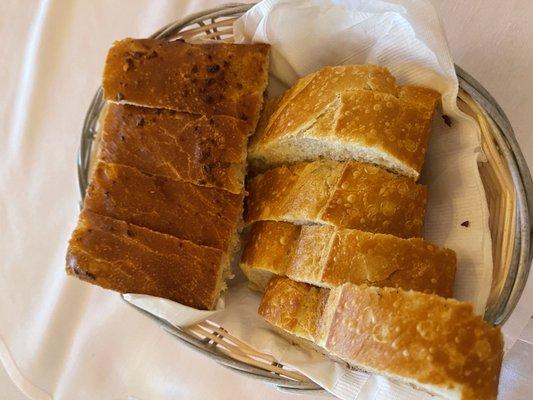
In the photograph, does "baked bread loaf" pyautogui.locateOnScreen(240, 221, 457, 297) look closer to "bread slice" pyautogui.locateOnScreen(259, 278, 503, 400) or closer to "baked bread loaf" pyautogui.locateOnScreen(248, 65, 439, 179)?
"bread slice" pyautogui.locateOnScreen(259, 278, 503, 400)

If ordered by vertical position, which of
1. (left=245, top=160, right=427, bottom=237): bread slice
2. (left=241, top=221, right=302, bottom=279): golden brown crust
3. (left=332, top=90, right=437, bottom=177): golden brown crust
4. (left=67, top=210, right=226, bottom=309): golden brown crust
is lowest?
(left=67, top=210, right=226, bottom=309): golden brown crust

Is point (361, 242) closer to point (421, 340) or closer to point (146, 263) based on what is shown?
point (421, 340)

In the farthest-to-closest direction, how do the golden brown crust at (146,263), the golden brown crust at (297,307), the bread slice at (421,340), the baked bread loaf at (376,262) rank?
the golden brown crust at (146,263), the golden brown crust at (297,307), the baked bread loaf at (376,262), the bread slice at (421,340)

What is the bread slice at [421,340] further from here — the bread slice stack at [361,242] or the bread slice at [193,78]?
the bread slice at [193,78]

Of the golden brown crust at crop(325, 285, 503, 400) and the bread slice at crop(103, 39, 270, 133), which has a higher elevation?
the bread slice at crop(103, 39, 270, 133)

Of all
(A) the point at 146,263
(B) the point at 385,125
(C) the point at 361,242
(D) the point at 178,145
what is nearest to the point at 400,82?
(B) the point at 385,125

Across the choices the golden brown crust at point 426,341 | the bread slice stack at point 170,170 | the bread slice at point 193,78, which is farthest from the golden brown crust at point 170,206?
the golden brown crust at point 426,341

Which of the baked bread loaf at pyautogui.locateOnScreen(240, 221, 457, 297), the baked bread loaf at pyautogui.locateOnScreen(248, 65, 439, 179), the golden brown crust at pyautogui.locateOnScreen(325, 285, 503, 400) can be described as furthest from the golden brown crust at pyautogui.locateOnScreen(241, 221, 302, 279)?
the golden brown crust at pyautogui.locateOnScreen(325, 285, 503, 400)
